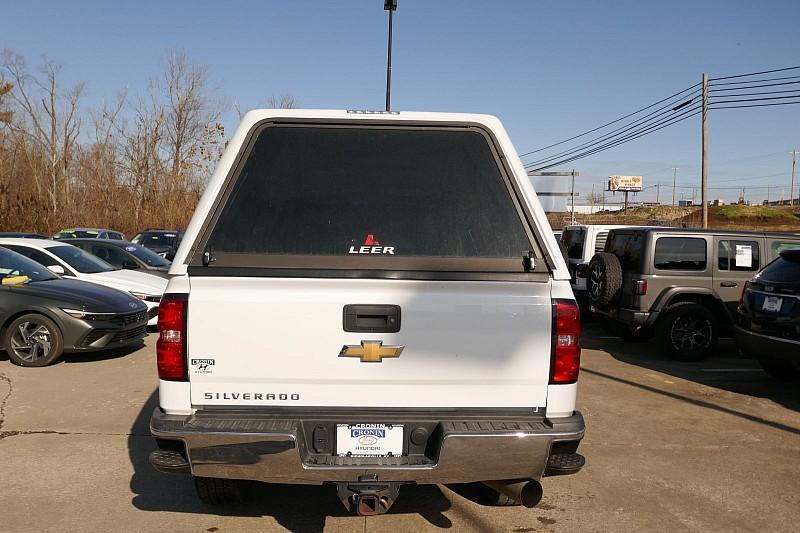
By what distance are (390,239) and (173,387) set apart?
1.28 metres

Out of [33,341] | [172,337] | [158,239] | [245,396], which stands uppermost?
[158,239]

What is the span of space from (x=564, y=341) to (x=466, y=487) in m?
1.86

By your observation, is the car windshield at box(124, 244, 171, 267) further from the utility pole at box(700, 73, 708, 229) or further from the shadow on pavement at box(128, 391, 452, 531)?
the utility pole at box(700, 73, 708, 229)

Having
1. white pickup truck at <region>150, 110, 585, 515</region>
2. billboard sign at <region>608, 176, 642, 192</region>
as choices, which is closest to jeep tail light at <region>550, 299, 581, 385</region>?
white pickup truck at <region>150, 110, 585, 515</region>

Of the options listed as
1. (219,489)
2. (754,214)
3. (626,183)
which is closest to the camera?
(219,489)

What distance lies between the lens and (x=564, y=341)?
10.1 ft

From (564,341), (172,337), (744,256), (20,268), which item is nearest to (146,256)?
(20,268)

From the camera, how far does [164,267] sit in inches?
504

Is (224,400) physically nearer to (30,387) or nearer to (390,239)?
(390,239)

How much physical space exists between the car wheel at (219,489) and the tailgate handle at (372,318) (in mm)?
1394

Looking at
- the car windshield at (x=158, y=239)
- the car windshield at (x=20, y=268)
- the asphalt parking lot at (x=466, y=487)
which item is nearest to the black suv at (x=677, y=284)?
the asphalt parking lot at (x=466, y=487)

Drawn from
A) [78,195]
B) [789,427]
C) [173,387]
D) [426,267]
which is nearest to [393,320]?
[426,267]

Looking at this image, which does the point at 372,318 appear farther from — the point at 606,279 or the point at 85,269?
the point at 85,269

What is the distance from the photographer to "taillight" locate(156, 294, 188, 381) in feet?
9.72
